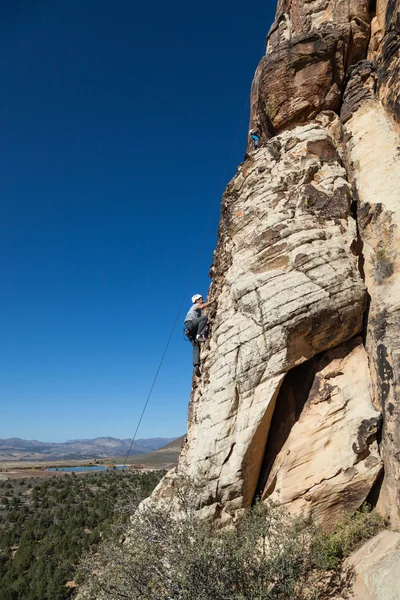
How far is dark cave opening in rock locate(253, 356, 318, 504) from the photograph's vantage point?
9141 millimetres

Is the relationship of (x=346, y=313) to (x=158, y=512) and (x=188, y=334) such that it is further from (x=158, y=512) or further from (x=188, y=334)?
(x=158, y=512)

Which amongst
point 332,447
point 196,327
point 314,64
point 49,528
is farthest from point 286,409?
point 49,528

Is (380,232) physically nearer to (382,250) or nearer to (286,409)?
(382,250)

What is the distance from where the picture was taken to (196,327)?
38.9 feet

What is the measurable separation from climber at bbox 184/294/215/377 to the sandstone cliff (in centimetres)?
56

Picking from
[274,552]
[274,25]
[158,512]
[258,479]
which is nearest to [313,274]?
[258,479]

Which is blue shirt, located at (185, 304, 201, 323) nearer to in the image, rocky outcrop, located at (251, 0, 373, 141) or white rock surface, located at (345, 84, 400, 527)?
white rock surface, located at (345, 84, 400, 527)

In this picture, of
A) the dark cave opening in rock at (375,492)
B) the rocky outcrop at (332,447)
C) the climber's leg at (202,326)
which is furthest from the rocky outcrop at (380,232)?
the climber's leg at (202,326)

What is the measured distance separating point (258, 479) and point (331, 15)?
15.6 meters

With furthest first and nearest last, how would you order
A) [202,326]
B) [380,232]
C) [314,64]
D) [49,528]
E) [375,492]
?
[49,528], [314,64], [202,326], [380,232], [375,492]

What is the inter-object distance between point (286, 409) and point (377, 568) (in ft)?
11.8

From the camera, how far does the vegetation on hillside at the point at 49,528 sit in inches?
745

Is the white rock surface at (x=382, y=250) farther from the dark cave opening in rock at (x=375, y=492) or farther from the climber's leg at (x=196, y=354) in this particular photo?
the climber's leg at (x=196, y=354)

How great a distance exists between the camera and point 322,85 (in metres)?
12.6
